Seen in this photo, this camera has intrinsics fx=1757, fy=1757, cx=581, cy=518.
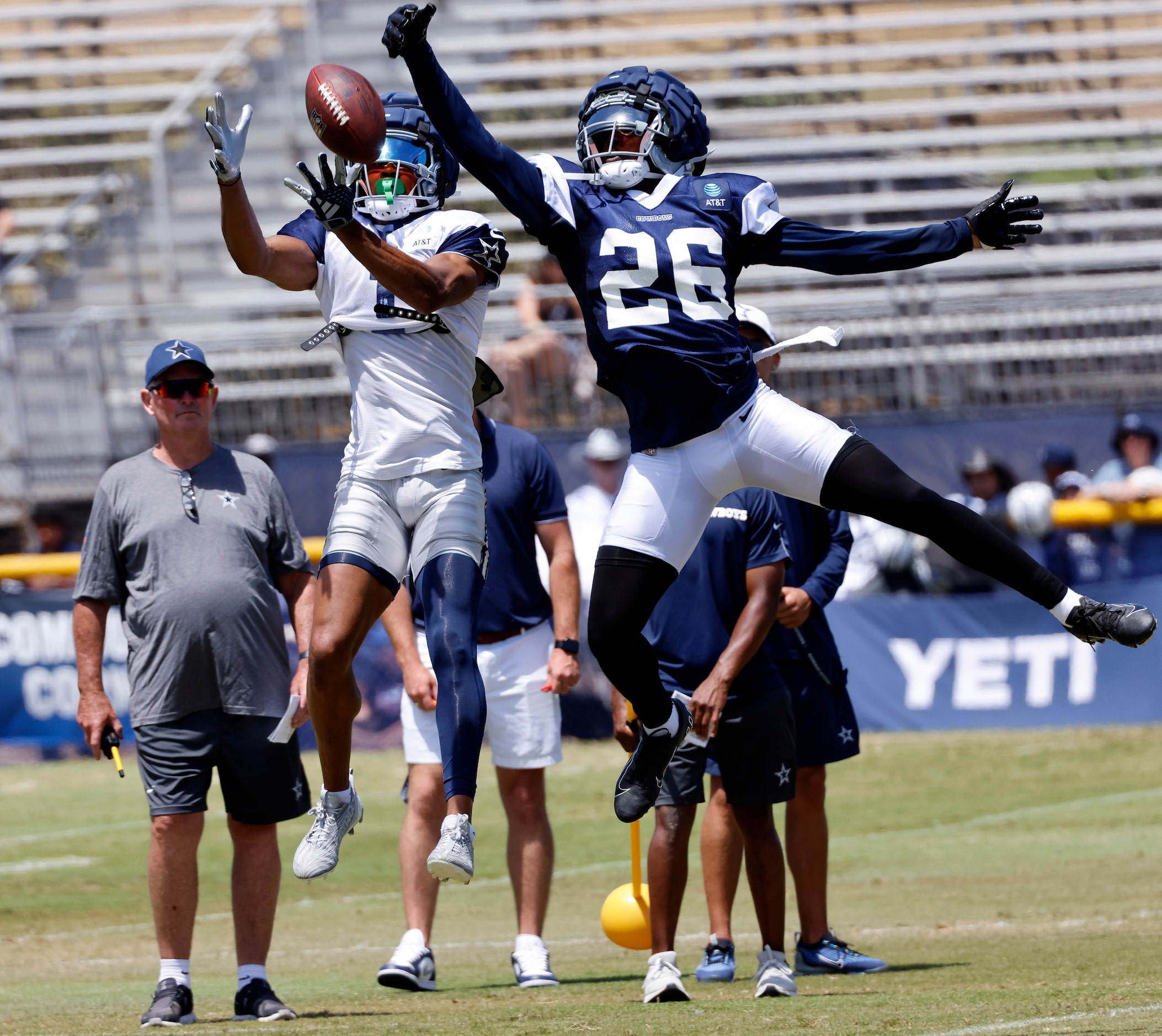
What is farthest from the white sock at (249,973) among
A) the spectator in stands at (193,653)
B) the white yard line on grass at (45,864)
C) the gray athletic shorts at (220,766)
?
the white yard line on grass at (45,864)

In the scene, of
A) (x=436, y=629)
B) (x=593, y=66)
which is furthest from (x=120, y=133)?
(x=436, y=629)

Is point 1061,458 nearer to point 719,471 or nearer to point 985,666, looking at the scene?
point 985,666

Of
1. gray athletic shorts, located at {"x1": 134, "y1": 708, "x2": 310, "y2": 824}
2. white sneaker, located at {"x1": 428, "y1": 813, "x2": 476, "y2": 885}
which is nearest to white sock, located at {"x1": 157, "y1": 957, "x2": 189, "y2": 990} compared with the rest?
gray athletic shorts, located at {"x1": 134, "y1": 708, "x2": 310, "y2": 824}

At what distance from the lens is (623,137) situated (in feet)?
18.2

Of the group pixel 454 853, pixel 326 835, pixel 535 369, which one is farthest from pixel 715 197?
pixel 535 369

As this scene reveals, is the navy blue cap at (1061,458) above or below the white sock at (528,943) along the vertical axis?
above

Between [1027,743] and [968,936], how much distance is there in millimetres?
5086

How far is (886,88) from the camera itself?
20.1 m

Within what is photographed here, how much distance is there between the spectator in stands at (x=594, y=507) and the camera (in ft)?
42.0

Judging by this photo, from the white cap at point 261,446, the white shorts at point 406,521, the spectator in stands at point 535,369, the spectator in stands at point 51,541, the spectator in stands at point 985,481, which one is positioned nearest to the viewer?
the white shorts at point 406,521

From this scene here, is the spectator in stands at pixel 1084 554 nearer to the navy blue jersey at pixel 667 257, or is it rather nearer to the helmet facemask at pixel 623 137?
the navy blue jersey at pixel 667 257

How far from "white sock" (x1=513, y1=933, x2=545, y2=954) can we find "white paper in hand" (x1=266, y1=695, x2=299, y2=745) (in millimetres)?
1318

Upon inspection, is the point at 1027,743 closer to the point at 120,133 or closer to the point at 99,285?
the point at 99,285

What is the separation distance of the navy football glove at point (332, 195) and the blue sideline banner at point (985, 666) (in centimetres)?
822
